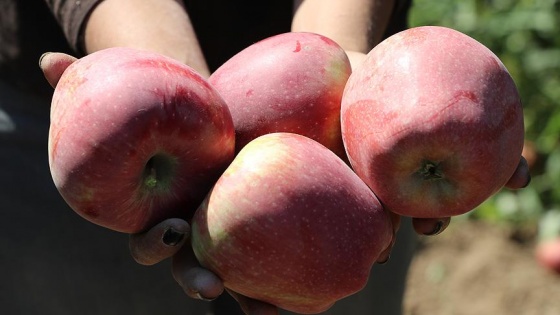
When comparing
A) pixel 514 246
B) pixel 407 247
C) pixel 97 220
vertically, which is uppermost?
pixel 97 220

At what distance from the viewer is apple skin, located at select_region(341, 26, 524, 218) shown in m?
1.34

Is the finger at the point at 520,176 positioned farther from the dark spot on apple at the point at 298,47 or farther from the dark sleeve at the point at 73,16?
the dark sleeve at the point at 73,16

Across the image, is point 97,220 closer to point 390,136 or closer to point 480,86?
point 390,136

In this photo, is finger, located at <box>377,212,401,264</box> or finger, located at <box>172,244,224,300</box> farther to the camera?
finger, located at <box>377,212,401,264</box>

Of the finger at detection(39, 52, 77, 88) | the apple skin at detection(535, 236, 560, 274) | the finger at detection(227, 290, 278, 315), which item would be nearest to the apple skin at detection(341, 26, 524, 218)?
the finger at detection(227, 290, 278, 315)

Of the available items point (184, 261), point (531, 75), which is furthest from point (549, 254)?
point (184, 261)

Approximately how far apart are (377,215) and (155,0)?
64cm

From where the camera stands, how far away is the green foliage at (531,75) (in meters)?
3.91

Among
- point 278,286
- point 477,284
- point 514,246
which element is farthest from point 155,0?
→ point 514,246

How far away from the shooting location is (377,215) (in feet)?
4.63

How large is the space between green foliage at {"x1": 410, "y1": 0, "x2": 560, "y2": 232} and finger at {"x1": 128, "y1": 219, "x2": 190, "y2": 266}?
273 cm

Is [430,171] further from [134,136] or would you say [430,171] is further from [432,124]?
[134,136]

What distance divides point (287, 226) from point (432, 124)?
258 millimetres

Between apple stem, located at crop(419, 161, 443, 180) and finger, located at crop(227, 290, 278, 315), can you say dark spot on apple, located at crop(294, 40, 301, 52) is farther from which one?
finger, located at crop(227, 290, 278, 315)
